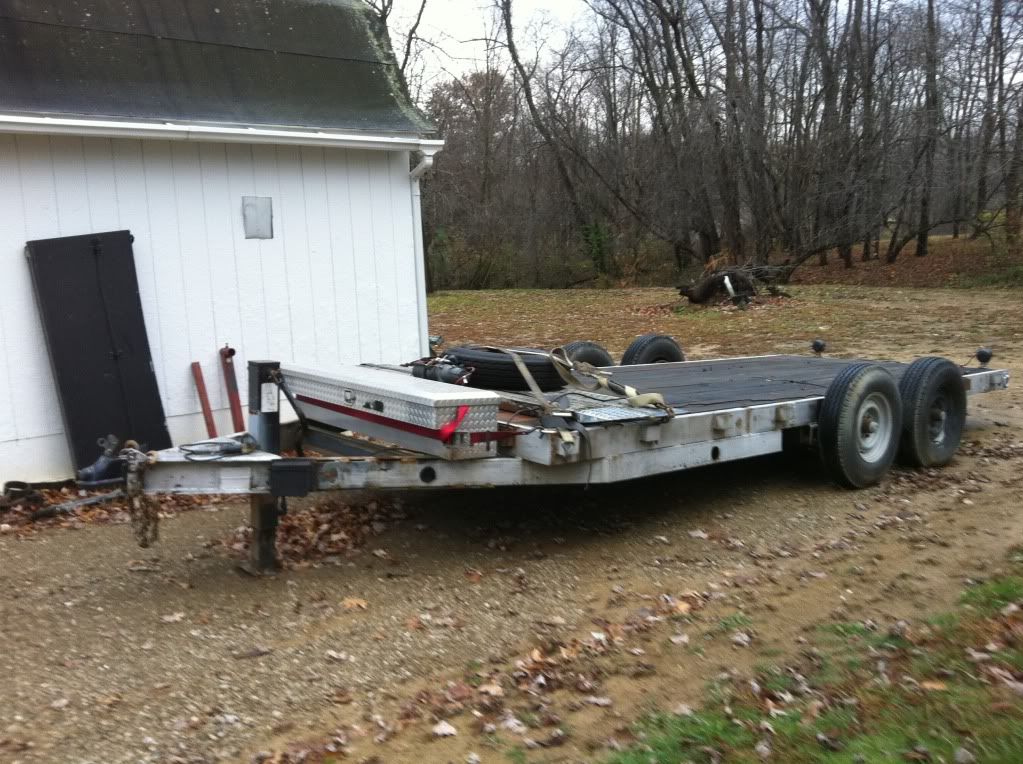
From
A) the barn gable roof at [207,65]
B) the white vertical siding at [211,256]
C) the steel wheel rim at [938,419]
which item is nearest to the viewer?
the steel wheel rim at [938,419]

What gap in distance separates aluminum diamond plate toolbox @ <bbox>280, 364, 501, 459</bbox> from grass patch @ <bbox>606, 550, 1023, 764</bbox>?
1877 mm

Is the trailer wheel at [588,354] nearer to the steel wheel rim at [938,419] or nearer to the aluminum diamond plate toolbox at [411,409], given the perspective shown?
the steel wheel rim at [938,419]

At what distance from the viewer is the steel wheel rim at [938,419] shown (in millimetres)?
7488

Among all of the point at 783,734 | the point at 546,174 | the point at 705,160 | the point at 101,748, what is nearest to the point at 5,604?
the point at 101,748

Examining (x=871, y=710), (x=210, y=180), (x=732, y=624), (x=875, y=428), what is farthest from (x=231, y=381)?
(x=871, y=710)

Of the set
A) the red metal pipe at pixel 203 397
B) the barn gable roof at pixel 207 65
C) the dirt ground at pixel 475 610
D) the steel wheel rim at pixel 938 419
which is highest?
the barn gable roof at pixel 207 65

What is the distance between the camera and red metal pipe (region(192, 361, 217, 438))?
333 inches

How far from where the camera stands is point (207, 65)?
9.12m

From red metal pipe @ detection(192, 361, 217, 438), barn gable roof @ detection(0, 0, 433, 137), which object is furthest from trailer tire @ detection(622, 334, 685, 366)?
red metal pipe @ detection(192, 361, 217, 438)

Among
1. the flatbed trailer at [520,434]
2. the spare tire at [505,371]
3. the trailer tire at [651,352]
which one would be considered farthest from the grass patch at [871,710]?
the trailer tire at [651,352]

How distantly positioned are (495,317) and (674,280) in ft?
40.6

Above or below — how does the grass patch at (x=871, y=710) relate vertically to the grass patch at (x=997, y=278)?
below

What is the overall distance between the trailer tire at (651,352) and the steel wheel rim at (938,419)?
2806mm

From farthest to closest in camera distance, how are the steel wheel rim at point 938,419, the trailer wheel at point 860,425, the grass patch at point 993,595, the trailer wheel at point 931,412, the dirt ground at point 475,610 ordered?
1. the steel wheel rim at point 938,419
2. the trailer wheel at point 931,412
3. the trailer wheel at point 860,425
4. the grass patch at point 993,595
5. the dirt ground at point 475,610
